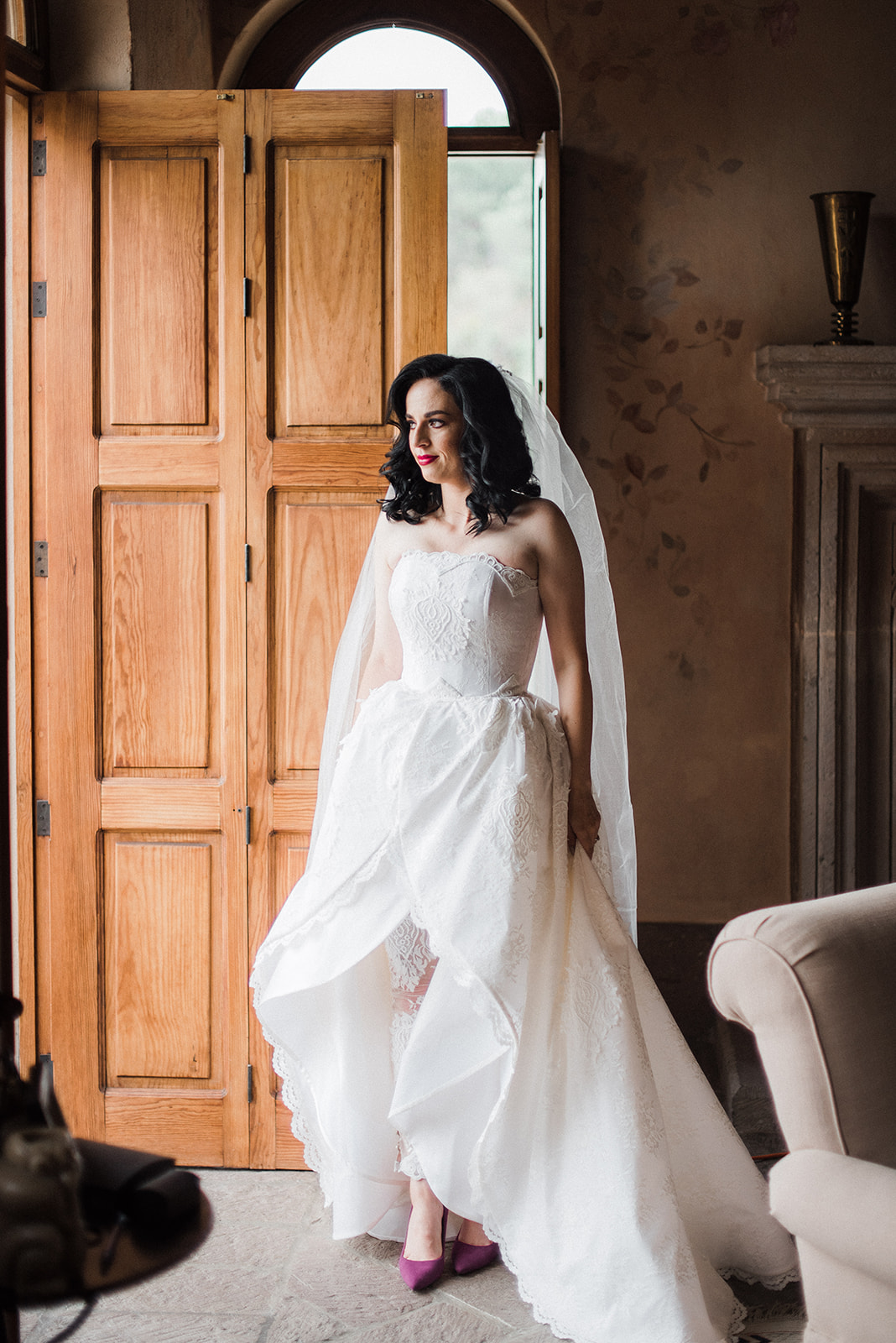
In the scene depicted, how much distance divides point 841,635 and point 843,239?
1053mm

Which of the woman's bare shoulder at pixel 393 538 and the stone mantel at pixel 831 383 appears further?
the stone mantel at pixel 831 383

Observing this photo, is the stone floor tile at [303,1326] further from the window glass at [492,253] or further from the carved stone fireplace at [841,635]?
the window glass at [492,253]

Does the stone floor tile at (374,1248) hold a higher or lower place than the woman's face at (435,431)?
lower

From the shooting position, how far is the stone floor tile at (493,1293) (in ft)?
6.75

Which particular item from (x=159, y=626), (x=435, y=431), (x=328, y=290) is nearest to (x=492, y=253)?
(x=328, y=290)

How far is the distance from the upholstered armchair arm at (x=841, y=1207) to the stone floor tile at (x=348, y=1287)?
0.94 m

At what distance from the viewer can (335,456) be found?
254cm

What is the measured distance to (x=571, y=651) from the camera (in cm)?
215

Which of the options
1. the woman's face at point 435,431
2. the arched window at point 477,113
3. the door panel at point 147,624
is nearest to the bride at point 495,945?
the woman's face at point 435,431

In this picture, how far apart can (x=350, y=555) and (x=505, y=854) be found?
0.88 m

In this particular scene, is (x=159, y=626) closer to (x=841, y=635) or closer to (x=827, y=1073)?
(x=827, y=1073)

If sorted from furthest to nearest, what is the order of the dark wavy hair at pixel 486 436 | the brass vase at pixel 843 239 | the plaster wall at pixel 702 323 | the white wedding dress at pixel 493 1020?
the plaster wall at pixel 702 323, the brass vase at pixel 843 239, the dark wavy hair at pixel 486 436, the white wedding dress at pixel 493 1020

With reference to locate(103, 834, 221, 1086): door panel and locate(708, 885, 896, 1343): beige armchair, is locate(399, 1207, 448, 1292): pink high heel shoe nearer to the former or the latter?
locate(103, 834, 221, 1086): door panel

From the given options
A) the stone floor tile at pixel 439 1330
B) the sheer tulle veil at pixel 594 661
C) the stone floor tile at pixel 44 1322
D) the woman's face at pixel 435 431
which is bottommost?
the stone floor tile at pixel 44 1322
